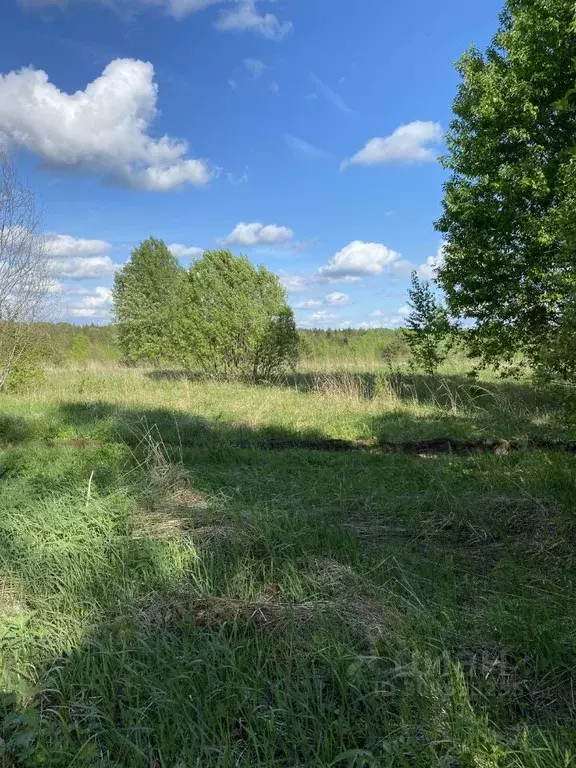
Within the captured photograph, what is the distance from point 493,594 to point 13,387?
14091mm

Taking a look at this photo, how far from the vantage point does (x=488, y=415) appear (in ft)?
30.2

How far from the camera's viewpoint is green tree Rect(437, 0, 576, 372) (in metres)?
9.49

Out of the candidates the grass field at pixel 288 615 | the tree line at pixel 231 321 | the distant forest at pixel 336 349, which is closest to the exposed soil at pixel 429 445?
the grass field at pixel 288 615

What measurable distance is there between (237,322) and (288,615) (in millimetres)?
13528

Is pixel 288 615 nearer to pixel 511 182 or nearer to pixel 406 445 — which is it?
pixel 406 445

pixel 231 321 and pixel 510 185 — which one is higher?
pixel 510 185

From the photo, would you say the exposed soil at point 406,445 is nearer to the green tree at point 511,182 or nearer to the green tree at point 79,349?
the green tree at point 511,182

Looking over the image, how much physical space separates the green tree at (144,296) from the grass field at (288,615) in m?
23.9

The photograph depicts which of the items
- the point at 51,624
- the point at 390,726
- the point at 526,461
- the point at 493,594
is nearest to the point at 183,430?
the point at 526,461

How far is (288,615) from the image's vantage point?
2.73 meters

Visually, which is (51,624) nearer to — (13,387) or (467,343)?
(467,343)

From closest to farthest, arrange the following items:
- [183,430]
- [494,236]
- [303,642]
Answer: [303,642]
[183,430]
[494,236]

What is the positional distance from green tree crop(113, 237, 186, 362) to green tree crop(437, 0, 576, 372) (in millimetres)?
19606

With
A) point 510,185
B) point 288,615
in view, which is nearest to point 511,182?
point 510,185
